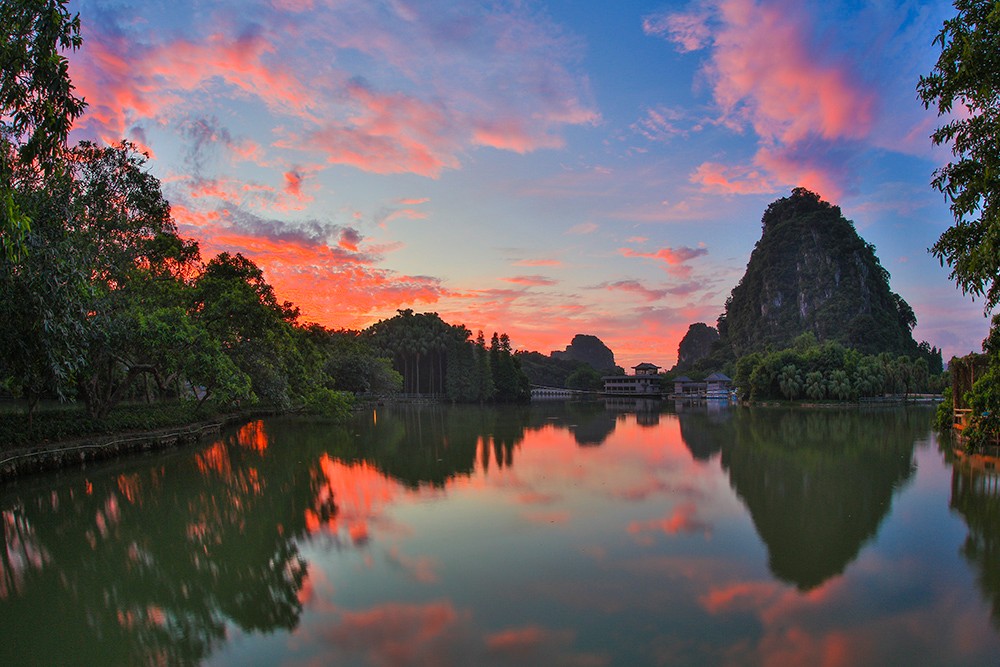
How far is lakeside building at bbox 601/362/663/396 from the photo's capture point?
79.0 m

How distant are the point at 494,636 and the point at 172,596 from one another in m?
3.22

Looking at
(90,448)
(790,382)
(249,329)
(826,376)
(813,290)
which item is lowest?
(90,448)

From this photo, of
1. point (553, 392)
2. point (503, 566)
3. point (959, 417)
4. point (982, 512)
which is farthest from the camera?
point (553, 392)

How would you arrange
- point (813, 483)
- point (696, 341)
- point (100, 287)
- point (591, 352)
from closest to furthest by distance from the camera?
1. point (813, 483)
2. point (100, 287)
3. point (696, 341)
4. point (591, 352)

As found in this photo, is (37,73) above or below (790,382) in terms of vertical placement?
Answer: above

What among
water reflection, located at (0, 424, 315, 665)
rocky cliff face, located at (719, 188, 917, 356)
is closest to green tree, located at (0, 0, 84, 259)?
water reflection, located at (0, 424, 315, 665)

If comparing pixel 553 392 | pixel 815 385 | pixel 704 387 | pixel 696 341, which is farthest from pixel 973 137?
pixel 696 341

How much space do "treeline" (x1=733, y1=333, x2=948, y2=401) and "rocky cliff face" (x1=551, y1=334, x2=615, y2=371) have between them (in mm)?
120023

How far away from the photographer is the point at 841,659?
4.31m

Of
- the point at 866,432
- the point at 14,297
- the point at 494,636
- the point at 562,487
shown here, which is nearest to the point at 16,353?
the point at 14,297

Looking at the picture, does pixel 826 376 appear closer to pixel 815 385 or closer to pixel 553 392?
pixel 815 385

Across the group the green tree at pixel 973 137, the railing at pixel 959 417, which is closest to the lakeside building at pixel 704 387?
the railing at pixel 959 417

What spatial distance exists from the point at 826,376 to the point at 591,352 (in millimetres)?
128842

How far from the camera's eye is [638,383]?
79.8 meters
